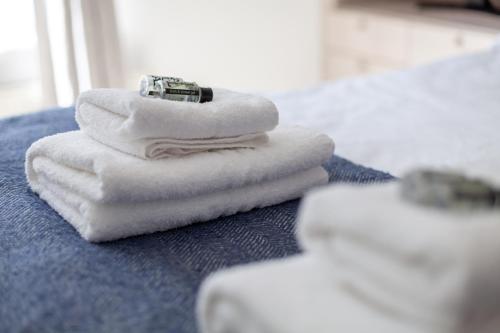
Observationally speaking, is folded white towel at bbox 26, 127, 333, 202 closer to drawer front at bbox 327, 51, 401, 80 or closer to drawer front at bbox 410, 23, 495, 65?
drawer front at bbox 410, 23, 495, 65

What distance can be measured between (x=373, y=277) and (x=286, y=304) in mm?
90

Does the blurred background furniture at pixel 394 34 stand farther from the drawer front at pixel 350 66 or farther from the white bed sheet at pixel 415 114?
the white bed sheet at pixel 415 114

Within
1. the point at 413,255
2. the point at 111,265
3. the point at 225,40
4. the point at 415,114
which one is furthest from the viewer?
the point at 225,40

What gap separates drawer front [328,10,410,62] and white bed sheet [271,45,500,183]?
98cm

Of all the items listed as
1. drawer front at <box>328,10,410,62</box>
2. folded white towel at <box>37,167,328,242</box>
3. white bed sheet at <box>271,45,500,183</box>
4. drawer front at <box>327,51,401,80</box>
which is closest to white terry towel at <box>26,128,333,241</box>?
folded white towel at <box>37,167,328,242</box>

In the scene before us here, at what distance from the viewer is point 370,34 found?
3334mm

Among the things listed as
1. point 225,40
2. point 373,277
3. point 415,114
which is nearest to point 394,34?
point 225,40

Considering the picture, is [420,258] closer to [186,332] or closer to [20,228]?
[186,332]

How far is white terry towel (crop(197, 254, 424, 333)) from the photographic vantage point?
64cm

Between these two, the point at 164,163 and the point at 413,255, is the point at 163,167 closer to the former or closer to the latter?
the point at 164,163

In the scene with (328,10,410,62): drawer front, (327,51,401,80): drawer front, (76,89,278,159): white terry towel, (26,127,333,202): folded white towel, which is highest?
(76,89,278,159): white terry towel

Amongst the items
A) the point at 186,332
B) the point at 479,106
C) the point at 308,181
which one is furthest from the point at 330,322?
the point at 479,106

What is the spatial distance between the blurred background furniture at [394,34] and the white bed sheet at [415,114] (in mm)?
692

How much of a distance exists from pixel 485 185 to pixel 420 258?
13 centimetres
